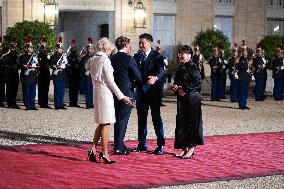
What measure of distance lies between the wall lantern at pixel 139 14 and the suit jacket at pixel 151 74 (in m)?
15.8

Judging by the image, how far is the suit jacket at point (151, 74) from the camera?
1120cm

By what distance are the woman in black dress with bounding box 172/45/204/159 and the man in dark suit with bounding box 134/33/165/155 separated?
471 mm

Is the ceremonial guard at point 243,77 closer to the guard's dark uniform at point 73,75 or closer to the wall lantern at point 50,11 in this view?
the guard's dark uniform at point 73,75

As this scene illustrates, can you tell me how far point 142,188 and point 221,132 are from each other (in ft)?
20.4

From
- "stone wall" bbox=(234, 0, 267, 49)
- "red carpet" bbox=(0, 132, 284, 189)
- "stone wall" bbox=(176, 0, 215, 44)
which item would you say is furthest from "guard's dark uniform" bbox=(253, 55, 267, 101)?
"red carpet" bbox=(0, 132, 284, 189)

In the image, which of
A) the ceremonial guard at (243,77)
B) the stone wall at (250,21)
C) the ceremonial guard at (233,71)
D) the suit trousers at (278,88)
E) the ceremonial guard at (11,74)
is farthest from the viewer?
the stone wall at (250,21)

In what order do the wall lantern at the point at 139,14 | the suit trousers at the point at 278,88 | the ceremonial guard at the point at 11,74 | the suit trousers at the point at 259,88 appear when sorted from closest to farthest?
the ceremonial guard at the point at 11,74
the suit trousers at the point at 259,88
the suit trousers at the point at 278,88
the wall lantern at the point at 139,14

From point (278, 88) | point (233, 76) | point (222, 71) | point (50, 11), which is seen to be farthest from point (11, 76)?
Answer: point (278, 88)

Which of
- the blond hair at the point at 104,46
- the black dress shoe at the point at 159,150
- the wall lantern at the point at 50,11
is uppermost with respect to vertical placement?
the wall lantern at the point at 50,11

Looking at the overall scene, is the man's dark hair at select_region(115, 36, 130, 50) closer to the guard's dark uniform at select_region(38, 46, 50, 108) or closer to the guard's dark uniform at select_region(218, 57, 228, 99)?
the guard's dark uniform at select_region(38, 46, 50, 108)

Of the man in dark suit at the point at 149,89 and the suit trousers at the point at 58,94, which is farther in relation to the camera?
the suit trousers at the point at 58,94

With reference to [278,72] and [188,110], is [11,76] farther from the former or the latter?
[278,72]

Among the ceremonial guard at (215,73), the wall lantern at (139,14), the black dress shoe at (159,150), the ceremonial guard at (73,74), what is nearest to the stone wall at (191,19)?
the wall lantern at (139,14)

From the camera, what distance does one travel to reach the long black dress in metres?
10.7
